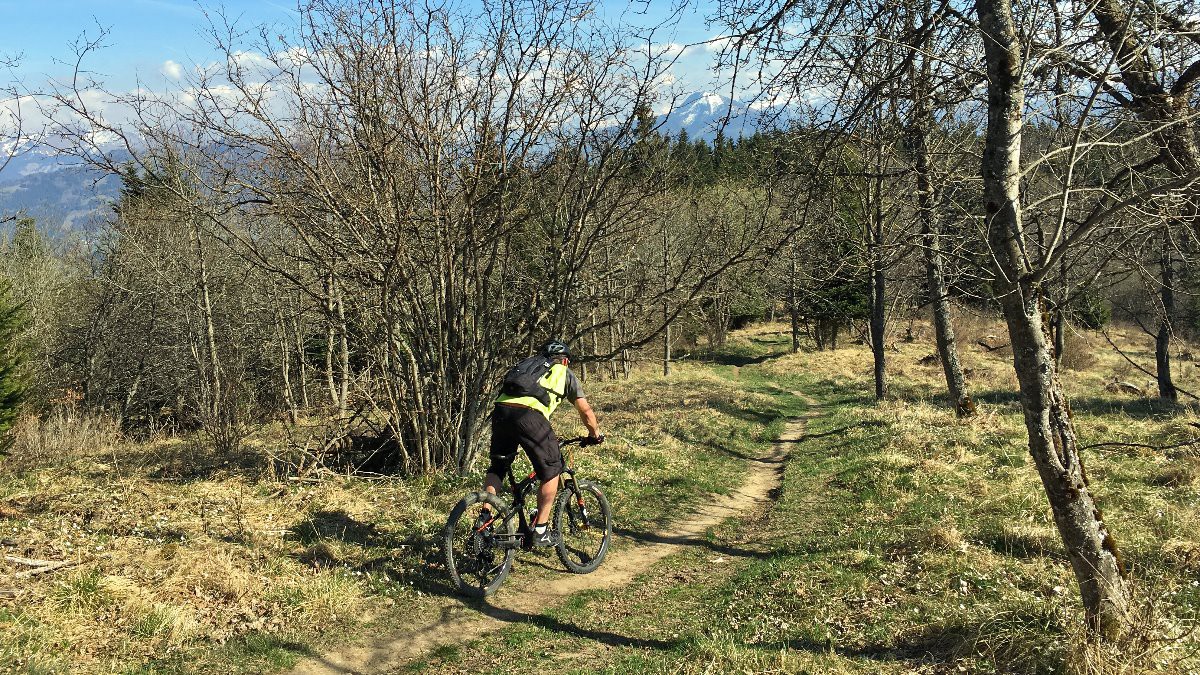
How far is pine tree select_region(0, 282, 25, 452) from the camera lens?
18.5 meters

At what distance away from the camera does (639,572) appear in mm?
6969

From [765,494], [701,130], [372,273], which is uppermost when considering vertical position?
[701,130]

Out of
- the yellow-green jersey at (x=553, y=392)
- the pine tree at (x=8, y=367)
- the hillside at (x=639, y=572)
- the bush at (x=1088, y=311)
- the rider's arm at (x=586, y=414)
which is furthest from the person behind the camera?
the pine tree at (x=8, y=367)

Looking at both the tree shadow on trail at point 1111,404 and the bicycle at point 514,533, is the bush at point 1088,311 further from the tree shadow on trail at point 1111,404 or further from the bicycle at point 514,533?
the tree shadow on trail at point 1111,404

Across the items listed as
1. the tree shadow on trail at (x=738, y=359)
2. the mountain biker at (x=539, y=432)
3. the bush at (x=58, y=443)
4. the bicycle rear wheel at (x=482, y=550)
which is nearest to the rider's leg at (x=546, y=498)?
the mountain biker at (x=539, y=432)

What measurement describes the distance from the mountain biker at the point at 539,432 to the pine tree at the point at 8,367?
733 inches

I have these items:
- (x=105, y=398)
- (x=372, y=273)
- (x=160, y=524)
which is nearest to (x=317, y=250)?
(x=372, y=273)

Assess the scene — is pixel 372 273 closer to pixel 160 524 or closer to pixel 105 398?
pixel 160 524

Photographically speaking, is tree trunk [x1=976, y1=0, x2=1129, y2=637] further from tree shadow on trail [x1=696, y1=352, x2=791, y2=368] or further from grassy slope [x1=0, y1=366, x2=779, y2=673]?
tree shadow on trail [x1=696, y1=352, x2=791, y2=368]

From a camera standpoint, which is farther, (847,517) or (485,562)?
(847,517)

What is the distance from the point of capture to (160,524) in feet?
22.8

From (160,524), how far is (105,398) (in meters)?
23.2

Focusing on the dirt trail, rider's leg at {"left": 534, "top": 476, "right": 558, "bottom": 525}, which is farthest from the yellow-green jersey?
the dirt trail

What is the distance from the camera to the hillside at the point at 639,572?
4.77m
